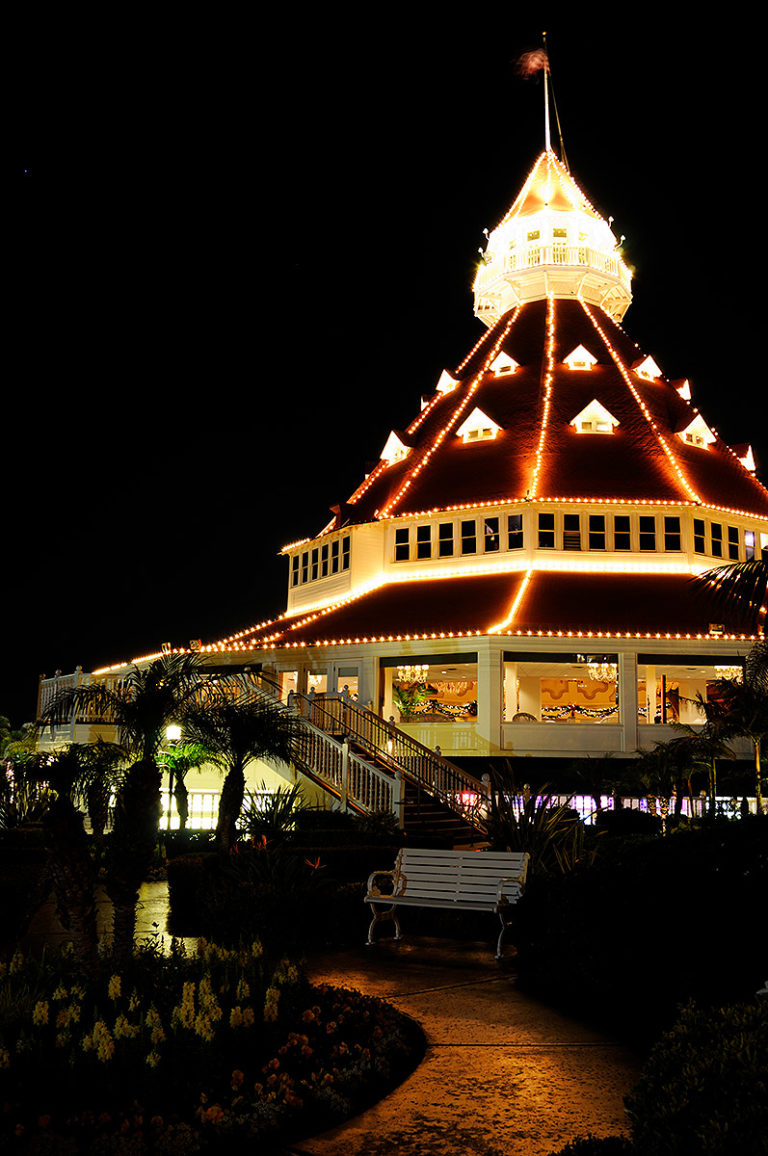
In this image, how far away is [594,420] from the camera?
35.0m

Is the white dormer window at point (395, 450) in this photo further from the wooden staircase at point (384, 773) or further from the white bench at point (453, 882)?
the white bench at point (453, 882)

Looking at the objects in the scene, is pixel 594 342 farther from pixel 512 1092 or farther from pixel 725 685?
pixel 512 1092

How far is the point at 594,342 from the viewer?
39.8 m

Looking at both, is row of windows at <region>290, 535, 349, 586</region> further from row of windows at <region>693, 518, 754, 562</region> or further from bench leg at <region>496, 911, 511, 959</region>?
bench leg at <region>496, 911, 511, 959</region>

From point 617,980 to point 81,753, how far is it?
12.6 m

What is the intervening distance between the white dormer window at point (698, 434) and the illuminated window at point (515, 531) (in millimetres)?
8119

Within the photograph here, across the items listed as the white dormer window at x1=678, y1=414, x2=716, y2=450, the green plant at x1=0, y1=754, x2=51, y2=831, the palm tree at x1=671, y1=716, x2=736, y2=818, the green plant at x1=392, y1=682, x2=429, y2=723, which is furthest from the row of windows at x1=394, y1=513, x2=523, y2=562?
the green plant at x1=0, y1=754, x2=51, y2=831

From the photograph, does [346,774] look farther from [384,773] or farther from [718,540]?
[718,540]

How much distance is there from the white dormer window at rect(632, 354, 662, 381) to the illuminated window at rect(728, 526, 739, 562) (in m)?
7.96

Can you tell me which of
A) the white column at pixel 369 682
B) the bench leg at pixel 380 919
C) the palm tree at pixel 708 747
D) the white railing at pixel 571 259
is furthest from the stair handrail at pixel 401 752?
the white railing at pixel 571 259

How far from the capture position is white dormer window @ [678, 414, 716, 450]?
118ft

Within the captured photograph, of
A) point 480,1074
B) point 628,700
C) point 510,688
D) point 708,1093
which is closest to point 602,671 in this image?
point 510,688

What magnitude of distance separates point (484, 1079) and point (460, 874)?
5.49 metres

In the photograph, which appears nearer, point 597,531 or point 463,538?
point 597,531
